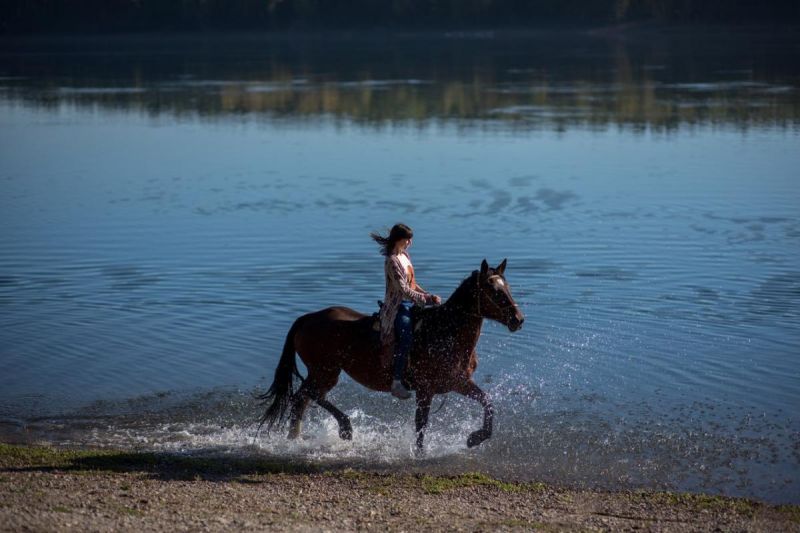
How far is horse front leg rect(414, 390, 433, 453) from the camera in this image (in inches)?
466

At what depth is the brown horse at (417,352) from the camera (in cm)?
1130

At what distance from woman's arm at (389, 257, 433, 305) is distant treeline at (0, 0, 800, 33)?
76492 millimetres

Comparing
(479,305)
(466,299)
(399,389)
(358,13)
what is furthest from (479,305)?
(358,13)

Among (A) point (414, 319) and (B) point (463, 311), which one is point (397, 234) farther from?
(B) point (463, 311)

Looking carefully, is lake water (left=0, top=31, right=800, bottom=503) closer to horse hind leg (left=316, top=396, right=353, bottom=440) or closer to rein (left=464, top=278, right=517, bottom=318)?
horse hind leg (left=316, top=396, right=353, bottom=440)

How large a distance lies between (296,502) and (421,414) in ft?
7.61

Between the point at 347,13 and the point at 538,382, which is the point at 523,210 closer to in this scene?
the point at 538,382

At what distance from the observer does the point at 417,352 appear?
1177 centimetres

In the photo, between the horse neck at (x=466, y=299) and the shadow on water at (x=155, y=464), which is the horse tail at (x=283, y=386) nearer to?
the shadow on water at (x=155, y=464)

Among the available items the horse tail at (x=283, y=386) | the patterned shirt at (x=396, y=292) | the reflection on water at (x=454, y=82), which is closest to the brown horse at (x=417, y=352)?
the horse tail at (x=283, y=386)

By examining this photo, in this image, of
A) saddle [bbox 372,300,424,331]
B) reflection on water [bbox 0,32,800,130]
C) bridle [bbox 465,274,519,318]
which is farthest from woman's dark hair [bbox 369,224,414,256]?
reflection on water [bbox 0,32,800,130]

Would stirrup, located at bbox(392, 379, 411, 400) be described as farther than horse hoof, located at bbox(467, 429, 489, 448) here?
Yes

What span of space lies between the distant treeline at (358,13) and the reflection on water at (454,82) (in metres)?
2.56

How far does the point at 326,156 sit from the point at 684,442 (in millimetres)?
24666
